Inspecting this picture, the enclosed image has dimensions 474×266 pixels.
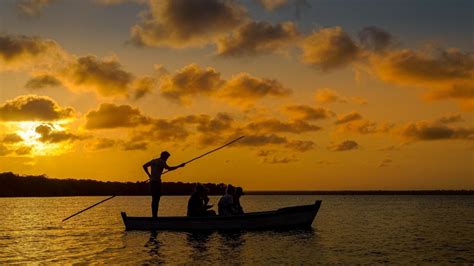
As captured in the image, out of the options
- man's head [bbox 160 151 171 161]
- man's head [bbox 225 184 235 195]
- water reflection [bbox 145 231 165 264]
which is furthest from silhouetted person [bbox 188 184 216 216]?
water reflection [bbox 145 231 165 264]

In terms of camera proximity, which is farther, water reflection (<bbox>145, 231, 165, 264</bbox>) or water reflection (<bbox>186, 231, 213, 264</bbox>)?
water reflection (<bbox>186, 231, 213, 264</bbox>)

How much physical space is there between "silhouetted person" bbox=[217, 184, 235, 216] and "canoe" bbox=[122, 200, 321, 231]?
66 centimetres

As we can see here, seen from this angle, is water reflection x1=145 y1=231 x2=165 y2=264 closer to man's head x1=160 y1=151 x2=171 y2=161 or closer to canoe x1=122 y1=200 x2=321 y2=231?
canoe x1=122 y1=200 x2=321 y2=231

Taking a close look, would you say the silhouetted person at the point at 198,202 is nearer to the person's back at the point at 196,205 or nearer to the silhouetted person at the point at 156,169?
the person's back at the point at 196,205

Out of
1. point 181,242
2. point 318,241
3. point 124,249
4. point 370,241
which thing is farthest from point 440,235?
point 124,249

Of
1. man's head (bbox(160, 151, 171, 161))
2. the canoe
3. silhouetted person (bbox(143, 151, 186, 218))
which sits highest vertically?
man's head (bbox(160, 151, 171, 161))

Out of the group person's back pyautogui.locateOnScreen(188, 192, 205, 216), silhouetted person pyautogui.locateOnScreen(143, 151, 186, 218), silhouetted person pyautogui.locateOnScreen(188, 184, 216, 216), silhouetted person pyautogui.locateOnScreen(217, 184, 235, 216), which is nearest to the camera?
silhouetted person pyautogui.locateOnScreen(143, 151, 186, 218)

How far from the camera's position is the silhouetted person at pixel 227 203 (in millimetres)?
31609

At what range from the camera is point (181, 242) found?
28812mm

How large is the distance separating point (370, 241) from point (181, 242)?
11.5 meters

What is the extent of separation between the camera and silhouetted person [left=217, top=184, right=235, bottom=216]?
31609mm

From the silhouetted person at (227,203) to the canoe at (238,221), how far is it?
0.66m

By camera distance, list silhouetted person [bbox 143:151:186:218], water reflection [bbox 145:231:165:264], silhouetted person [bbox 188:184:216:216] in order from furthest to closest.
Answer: silhouetted person [bbox 188:184:216:216] < silhouetted person [bbox 143:151:186:218] < water reflection [bbox 145:231:165:264]

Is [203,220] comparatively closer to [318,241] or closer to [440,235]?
[318,241]
